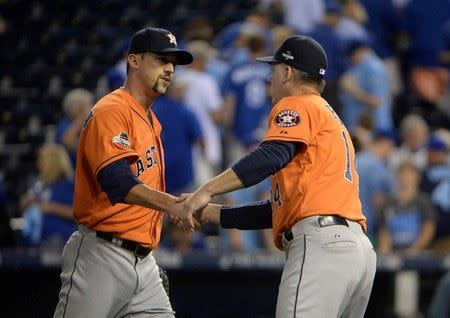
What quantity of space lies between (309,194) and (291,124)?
313 mm

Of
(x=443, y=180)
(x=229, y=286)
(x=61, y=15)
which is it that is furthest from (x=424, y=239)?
(x=61, y=15)

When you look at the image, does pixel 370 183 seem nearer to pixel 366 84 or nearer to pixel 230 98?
pixel 230 98

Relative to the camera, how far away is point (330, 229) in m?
5.39

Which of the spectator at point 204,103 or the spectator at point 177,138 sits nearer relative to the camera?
the spectator at point 177,138

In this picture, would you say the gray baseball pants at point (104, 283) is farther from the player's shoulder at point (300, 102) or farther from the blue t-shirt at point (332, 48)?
the blue t-shirt at point (332, 48)

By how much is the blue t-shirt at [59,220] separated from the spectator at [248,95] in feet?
6.02

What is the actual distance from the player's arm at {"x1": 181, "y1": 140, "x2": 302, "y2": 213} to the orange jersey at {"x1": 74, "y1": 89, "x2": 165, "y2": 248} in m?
0.47

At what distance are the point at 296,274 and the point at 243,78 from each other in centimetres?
527

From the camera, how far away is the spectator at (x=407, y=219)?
9.73 m

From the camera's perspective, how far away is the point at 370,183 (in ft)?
32.1

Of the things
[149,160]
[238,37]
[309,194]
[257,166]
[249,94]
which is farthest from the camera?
[238,37]

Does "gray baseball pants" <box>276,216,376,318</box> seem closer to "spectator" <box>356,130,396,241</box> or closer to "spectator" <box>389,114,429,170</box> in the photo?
"spectator" <box>356,130,396,241</box>

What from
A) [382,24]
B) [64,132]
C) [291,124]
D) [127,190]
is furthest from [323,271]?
[382,24]


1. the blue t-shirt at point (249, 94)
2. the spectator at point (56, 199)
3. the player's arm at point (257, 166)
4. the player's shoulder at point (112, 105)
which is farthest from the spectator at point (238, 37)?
the player's arm at point (257, 166)
